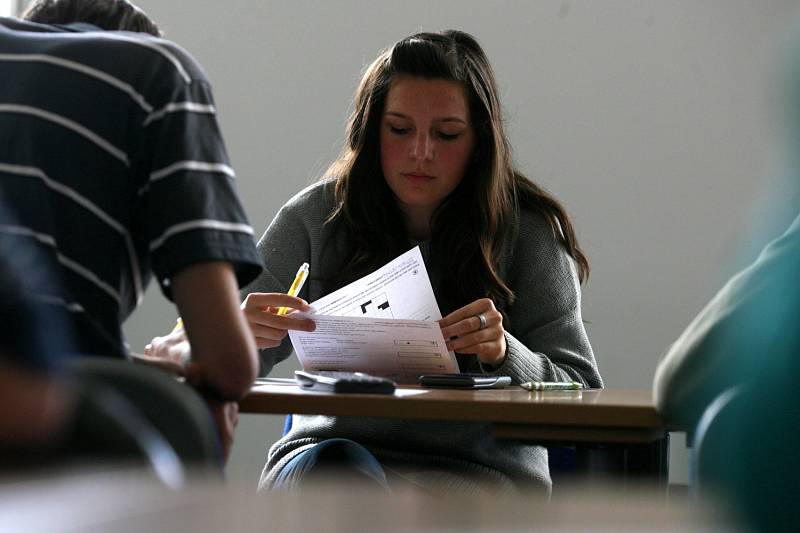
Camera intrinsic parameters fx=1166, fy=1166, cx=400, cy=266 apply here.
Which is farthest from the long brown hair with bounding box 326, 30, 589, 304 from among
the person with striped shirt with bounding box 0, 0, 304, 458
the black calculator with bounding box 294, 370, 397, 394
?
the person with striped shirt with bounding box 0, 0, 304, 458

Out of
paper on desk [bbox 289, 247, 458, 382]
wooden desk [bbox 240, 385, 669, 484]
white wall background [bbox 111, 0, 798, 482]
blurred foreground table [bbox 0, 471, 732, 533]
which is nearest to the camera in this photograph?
blurred foreground table [bbox 0, 471, 732, 533]

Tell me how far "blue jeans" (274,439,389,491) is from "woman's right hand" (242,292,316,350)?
22 cm

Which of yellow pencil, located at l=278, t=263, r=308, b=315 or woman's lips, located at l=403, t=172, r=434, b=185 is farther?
woman's lips, located at l=403, t=172, r=434, b=185

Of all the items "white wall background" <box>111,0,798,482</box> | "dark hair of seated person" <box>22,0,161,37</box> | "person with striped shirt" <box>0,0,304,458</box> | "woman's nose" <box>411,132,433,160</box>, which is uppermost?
"dark hair of seated person" <box>22,0,161,37</box>

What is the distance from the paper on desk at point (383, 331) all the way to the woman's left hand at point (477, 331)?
0.11 feet

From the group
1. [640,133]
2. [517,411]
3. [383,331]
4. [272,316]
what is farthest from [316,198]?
[640,133]

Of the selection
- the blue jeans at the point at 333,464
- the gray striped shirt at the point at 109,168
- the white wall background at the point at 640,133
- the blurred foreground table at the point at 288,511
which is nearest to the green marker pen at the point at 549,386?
the blue jeans at the point at 333,464

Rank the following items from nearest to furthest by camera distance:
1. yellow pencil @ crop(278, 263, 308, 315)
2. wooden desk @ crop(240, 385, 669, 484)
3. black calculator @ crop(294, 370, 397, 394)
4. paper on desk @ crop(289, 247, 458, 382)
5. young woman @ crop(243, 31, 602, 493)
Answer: wooden desk @ crop(240, 385, 669, 484), black calculator @ crop(294, 370, 397, 394), paper on desk @ crop(289, 247, 458, 382), yellow pencil @ crop(278, 263, 308, 315), young woman @ crop(243, 31, 602, 493)

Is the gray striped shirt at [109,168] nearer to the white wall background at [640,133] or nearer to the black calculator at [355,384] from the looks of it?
the black calculator at [355,384]

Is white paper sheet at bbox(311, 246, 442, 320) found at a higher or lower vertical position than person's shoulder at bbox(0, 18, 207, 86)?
lower

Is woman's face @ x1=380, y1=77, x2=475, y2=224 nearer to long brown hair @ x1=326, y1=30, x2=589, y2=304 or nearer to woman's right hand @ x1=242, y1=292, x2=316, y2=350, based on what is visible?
long brown hair @ x1=326, y1=30, x2=589, y2=304

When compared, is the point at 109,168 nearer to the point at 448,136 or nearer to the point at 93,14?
the point at 93,14

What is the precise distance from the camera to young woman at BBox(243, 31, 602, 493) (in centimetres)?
236

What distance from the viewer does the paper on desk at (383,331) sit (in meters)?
1.89
